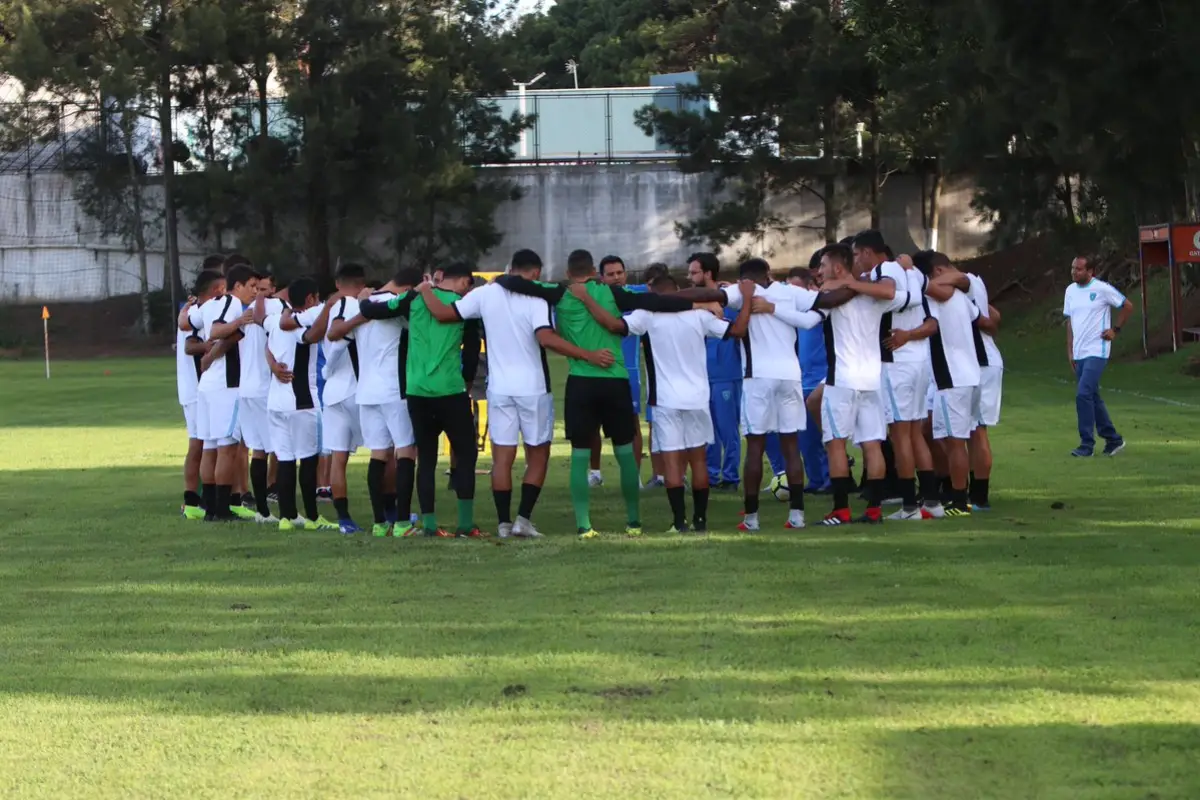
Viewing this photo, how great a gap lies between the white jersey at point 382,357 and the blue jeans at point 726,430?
12.3 feet

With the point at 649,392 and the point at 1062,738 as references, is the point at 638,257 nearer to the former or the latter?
the point at 649,392

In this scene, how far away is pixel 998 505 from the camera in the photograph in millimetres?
12883

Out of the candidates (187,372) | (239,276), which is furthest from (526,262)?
(187,372)

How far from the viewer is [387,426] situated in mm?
12008

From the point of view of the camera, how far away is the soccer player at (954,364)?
39.6 feet

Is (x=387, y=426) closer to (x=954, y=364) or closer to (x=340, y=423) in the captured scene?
(x=340, y=423)

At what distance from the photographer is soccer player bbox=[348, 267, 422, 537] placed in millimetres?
11914

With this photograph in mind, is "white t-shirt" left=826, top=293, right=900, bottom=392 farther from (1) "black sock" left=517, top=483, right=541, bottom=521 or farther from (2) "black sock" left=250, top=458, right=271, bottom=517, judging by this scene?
(2) "black sock" left=250, top=458, right=271, bottom=517

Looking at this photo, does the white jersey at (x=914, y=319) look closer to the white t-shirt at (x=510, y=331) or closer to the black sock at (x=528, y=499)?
the white t-shirt at (x=510, y=331)

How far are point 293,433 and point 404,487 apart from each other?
1.13 m

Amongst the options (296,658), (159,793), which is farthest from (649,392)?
(159,793)

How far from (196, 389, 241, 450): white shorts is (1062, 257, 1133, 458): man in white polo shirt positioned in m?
8.50

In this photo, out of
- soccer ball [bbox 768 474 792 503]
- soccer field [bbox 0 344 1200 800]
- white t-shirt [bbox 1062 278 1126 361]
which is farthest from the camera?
white t-shirt [bbox 1062 278 1126 361]

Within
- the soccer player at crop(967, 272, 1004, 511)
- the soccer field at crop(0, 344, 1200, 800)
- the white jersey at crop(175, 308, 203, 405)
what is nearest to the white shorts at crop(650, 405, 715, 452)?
the soccer field at crop(0, 344, 1200, 800)
